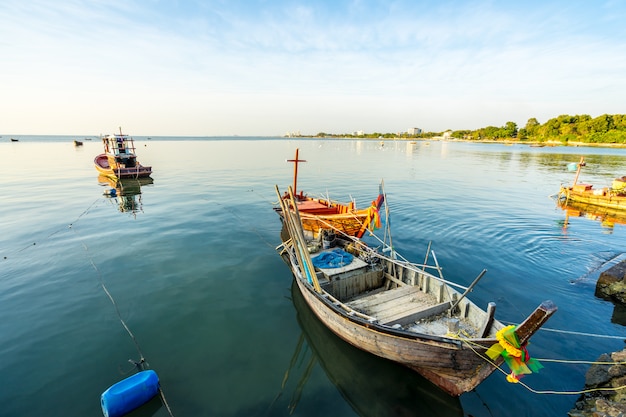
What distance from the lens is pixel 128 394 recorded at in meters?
7.92

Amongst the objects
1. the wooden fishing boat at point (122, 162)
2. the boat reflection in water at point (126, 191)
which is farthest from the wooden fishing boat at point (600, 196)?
the wooden fishing boat at point (122, 162)

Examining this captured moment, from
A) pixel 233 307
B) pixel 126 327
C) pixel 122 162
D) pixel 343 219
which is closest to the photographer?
pixel 126 327

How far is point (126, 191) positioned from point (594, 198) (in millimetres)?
58009

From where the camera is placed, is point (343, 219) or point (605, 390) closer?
point (605, 390)

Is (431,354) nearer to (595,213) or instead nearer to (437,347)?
(437,347)

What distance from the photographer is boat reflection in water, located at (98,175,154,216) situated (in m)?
30.2

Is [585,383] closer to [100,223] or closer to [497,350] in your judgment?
[497,350]

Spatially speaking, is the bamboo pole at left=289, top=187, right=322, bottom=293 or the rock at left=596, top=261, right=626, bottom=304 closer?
the bamboo pole at left=289, top=187, right=322, bottom=293

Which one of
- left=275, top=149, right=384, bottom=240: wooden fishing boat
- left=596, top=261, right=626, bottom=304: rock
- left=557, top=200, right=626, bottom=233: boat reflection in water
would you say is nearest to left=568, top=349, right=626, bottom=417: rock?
left=596, top=261, right=626, bottom=304: rock

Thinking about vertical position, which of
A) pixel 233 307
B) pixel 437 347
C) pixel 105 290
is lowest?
pixel 233 307

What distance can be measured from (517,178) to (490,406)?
168ft

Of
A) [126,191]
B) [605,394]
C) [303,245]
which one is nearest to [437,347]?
[605,394]

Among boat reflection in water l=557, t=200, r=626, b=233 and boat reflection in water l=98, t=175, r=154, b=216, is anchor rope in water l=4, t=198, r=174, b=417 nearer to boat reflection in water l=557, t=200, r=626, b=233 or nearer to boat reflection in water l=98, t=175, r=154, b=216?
boat reflection in water l=98, t=175, r=154, b=216

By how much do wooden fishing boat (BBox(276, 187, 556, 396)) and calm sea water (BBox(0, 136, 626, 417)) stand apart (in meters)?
1.44
